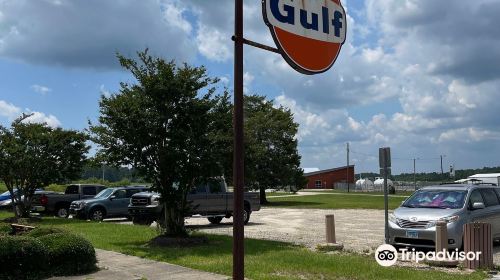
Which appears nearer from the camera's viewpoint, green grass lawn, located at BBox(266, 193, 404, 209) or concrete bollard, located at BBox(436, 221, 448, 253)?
concrete bollard, located at BBox(436, 221, 448, 253)

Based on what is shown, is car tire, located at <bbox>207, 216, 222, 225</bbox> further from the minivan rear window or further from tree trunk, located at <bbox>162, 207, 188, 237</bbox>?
the minivan rear window

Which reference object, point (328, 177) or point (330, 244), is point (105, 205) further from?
point (328, 177)

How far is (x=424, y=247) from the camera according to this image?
12742 mm

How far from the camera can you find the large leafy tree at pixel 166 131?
14.6 metres

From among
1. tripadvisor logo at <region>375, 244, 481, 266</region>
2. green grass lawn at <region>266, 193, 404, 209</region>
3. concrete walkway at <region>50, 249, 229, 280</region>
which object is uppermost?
tripadvisor logo at <region>375, 244, 481, 266</region>

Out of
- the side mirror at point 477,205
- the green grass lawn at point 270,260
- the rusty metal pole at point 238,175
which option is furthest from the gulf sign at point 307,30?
the side mirror at point 477,205

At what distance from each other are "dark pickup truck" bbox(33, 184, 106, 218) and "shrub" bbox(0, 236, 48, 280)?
62.1ft

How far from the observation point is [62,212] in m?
28.2

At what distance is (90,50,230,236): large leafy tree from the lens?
14.6 m

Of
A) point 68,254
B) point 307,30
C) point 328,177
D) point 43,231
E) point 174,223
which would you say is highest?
point 307,30

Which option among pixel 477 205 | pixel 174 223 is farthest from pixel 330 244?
pixel 174 223

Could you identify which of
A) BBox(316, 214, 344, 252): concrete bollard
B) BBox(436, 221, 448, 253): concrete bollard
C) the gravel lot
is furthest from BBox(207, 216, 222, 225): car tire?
BBox(436, 221, 448, 253): concrete bollard

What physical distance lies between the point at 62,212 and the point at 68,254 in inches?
761

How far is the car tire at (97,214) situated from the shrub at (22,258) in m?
15.4
